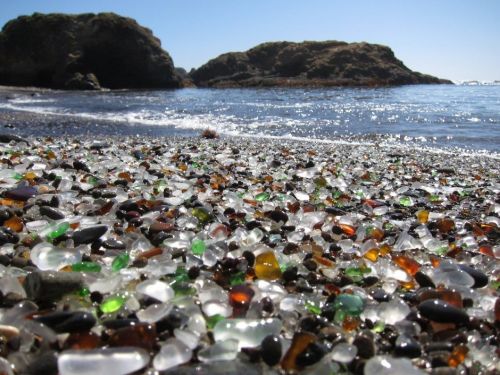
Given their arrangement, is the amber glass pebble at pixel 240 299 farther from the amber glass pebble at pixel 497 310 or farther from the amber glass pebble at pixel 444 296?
the amber glass pebble at pixel 497 310

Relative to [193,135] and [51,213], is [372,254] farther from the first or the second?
[193,135]

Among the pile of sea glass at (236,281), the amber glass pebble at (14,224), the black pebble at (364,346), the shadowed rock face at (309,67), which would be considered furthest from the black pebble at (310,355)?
the shadowed rock face at (309,67)

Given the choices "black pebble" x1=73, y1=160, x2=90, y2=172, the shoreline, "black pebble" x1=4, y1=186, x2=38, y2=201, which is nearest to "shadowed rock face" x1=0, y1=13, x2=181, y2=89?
the shoreline

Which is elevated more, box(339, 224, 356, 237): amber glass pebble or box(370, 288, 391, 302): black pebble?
box(339, 224, 356, 237): amber glass pebble

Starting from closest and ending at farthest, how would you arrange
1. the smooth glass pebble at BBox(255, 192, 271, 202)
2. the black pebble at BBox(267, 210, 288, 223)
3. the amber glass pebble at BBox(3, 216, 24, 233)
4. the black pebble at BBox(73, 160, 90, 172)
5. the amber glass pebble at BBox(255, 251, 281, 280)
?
the amber glass pebble at BBox(255, 251, 281, 280) → the amber glass pebble at BBox(3, 216, 24, 233) → the black pebble at BBox(267, 210, 288, 223) → the smooth glass pebble at BBox(255, 192, 271, 202) → the black pebble at BBox(73, 160, 90, 172)

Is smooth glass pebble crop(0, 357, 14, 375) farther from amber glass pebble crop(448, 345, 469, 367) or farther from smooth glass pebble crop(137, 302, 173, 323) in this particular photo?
amber glass pebble crop(448, 345, 469, 367)
